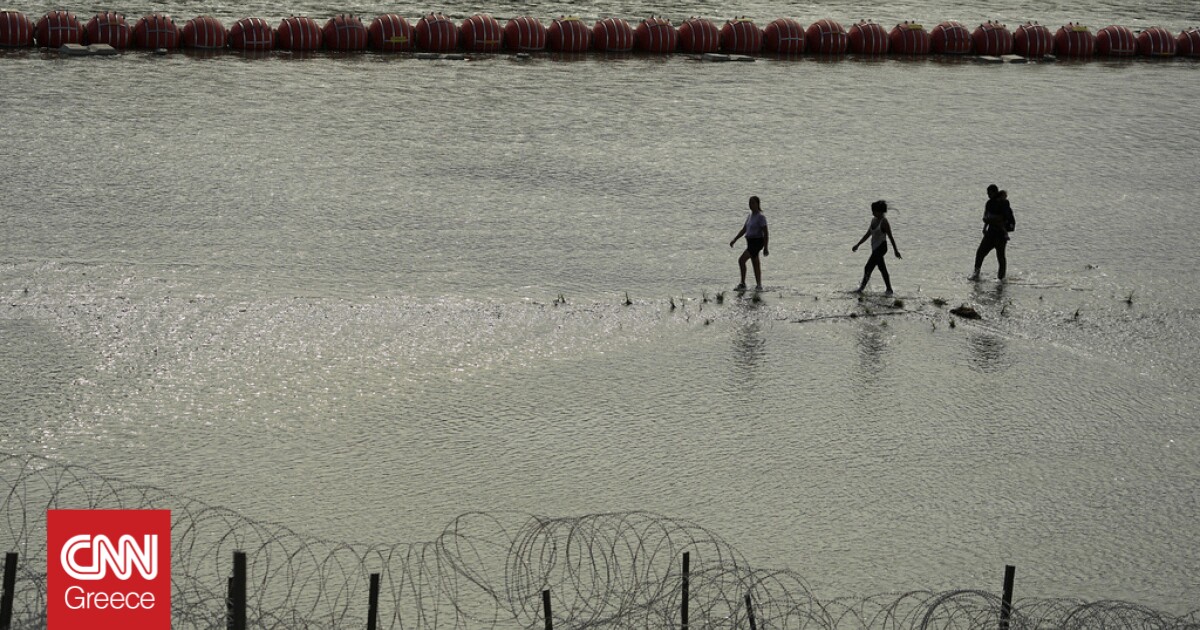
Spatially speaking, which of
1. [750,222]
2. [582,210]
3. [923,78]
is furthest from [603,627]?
[923,78]

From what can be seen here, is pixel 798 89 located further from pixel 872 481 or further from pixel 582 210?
pixel 872 481

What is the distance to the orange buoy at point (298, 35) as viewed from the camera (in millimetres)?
35062

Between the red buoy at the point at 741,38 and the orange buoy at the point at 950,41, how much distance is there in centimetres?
550

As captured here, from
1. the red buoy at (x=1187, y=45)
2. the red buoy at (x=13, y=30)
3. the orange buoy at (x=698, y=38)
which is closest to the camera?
the red buoy at (x=13, y=30)

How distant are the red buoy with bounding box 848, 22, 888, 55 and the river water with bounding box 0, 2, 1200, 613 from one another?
530 cm

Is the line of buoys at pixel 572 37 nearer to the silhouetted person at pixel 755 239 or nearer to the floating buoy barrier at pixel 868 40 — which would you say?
the floating buoy barrier at pixel 868 40

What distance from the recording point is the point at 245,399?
49.7ft

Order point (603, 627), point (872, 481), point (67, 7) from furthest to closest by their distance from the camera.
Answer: point (67, 7) < point (872, 481) < point (603, 627)

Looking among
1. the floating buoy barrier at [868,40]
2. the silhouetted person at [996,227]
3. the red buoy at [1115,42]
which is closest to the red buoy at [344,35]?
the floating buoy barrier at [868,40]

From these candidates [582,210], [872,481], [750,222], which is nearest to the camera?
[872,481]

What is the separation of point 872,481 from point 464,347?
6.08m

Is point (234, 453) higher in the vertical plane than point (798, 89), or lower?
lower

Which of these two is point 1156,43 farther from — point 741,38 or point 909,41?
point 741,38

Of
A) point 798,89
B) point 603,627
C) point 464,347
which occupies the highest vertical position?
point 798,89
